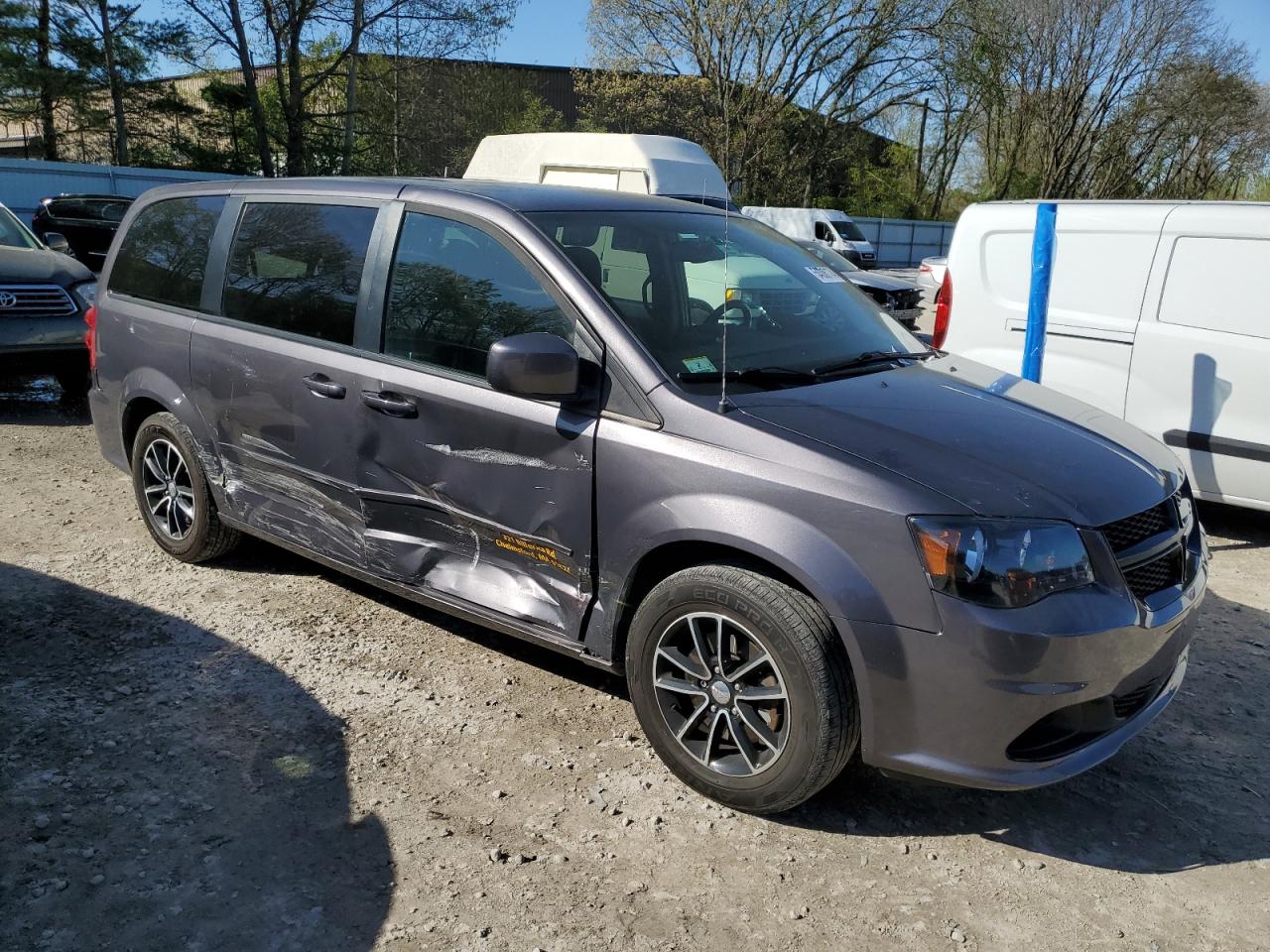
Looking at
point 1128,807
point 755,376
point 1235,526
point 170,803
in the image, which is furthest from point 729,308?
point 1235,526

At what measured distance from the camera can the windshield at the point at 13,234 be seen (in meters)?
9.44

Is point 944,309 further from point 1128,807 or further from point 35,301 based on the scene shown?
point 35,301

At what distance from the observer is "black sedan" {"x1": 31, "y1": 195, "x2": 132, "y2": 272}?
58.3 ft

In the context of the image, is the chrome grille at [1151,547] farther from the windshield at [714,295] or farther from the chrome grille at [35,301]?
the chrome grille at [35,301]

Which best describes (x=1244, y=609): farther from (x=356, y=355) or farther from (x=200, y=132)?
(x=200, y=132)

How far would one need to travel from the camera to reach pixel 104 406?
5297 mm

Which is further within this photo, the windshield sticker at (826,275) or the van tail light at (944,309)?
the van tail light at (944,309)

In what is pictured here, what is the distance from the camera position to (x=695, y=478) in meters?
3.11

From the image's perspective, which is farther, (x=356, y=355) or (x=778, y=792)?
(x=356, y=355)

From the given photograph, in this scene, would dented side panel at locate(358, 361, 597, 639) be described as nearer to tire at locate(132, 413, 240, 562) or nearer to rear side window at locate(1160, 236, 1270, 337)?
tire at locate(132, 413, 240, 562)

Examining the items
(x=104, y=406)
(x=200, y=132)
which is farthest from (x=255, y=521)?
(x=200, y=132)

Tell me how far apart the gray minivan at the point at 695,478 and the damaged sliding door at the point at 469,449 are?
0.01 metres

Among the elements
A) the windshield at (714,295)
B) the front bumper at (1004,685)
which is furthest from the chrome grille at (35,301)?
the front bumper at (1004,685)

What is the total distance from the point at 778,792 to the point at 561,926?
28.9 inches
